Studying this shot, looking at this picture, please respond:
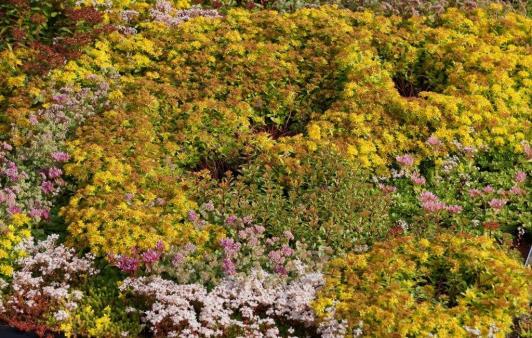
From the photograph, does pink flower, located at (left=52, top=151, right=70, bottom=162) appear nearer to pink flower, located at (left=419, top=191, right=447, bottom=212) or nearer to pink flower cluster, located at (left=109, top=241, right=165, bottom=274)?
pink flower cluster, located at (left=109, top=241, right=165, bottom=274)

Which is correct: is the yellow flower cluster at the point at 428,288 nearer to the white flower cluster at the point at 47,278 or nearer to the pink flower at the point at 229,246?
the pink flower at the point at 229,246

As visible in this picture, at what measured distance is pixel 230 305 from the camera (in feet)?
20.3

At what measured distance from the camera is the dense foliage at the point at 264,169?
6.17 metres

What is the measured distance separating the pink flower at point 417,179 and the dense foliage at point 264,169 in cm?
2

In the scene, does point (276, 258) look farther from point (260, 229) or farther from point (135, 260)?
point (135, 260)

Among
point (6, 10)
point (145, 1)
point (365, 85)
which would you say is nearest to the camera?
point (365, 85)

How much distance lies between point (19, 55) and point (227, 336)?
14.8ft

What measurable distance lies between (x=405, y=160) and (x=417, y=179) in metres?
0.26

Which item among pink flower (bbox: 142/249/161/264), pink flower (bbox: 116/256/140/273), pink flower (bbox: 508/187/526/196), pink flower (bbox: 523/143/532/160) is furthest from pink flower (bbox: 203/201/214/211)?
pink flower (bbox: 523/143/532/160)

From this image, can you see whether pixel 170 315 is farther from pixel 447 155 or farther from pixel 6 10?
pixel 6 10

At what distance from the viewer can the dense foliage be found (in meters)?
6.17

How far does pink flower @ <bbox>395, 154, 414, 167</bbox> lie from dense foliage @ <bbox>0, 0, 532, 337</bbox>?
6 cm

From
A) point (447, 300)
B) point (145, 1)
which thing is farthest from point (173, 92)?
point (447, 300)

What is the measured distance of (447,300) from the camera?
611 centimetres
